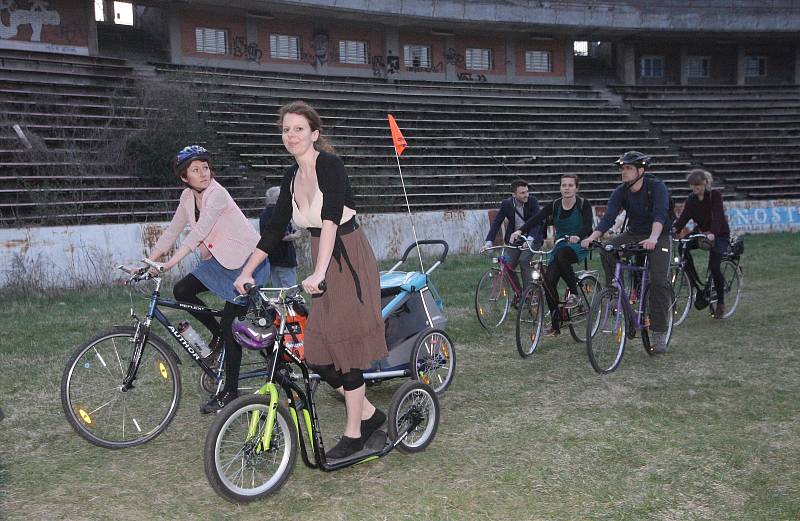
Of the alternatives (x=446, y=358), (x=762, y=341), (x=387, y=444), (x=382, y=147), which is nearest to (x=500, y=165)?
(x=382, y=147)

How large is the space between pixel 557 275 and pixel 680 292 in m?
2.19

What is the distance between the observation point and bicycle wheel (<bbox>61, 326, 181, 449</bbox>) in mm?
4820

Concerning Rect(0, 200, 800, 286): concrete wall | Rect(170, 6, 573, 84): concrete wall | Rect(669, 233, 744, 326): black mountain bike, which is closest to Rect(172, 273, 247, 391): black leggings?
Rect(669, 233, 744, 326): black mountain bike

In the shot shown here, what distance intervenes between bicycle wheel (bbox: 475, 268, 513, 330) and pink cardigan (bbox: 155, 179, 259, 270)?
169 inches

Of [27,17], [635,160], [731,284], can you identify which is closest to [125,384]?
[635,160]

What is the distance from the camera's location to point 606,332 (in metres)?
7.08

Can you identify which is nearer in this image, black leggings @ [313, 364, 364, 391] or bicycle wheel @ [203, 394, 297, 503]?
bicycle wheel @ [203, 394, 297, 503]

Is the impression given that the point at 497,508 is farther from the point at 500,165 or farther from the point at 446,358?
the point at 500,165

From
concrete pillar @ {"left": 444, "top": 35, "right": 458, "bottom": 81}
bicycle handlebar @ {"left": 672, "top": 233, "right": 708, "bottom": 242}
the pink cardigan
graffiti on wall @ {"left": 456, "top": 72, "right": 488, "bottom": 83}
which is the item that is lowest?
bicycle handlebar @ {"left": 672, "top": 233, "right": 708, "bottom": 242}

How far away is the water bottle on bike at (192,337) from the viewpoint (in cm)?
528

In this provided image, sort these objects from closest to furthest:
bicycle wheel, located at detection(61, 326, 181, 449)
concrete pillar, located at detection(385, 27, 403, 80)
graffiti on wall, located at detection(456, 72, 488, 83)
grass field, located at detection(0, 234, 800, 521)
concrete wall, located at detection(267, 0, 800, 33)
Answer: grass field, located at detection(0, 234, 800, 521) → bicycle wheel, located at detection(61, 326, 181, 449) → concrete wall, located at detection(267, 0, 800, 33) → concrete pillar, located at detection(385, 27, 403, 80) → graffiti on wall, located at detection(456, 72, 488, 83)

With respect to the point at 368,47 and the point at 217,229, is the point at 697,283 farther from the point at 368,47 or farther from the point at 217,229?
the point at 368,47

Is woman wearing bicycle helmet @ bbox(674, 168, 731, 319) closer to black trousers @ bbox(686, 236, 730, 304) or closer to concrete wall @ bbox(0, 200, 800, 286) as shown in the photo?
black trousers @ bbox(686, 236, 730, 304)

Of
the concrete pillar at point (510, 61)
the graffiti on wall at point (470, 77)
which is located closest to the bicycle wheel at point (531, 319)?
the graffiti on wall at point (470, 77)
